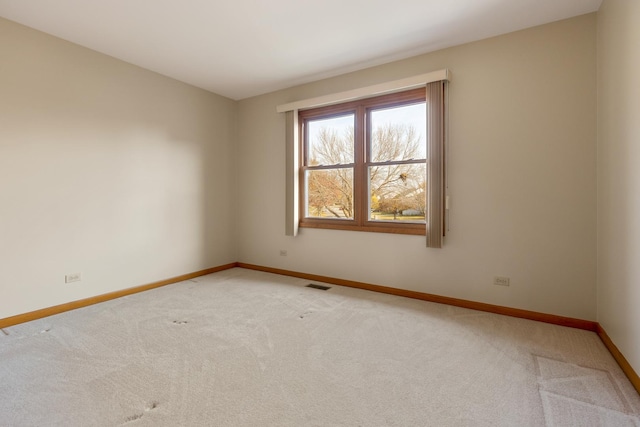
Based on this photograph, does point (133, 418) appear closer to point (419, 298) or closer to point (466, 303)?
point (419, 298)

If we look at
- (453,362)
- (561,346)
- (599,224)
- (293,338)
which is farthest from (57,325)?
(599,224)

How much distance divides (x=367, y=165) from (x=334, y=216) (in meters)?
0.84

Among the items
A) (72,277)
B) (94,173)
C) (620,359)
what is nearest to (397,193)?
(620,359)

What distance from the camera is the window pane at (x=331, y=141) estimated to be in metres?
4.17

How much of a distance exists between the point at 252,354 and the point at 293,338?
385 mm

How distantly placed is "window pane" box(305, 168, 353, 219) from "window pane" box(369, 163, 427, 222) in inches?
13.2

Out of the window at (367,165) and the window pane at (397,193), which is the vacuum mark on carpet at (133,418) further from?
the window pane at (397,193)

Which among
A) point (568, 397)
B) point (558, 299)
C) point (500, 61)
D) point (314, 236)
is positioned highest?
point (500, 61)

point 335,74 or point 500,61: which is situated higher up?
point 335,74

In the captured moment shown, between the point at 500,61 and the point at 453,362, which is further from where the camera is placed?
the point at 500,61

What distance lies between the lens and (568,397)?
1782 millimetres

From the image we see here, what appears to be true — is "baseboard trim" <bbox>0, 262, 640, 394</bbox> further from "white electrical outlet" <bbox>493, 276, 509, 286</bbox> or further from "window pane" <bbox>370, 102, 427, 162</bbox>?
"window pane" <bbox>370, 102, 427, 162</bbox>

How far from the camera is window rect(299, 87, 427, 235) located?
3.67m

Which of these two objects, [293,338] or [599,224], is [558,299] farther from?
[293,338]
